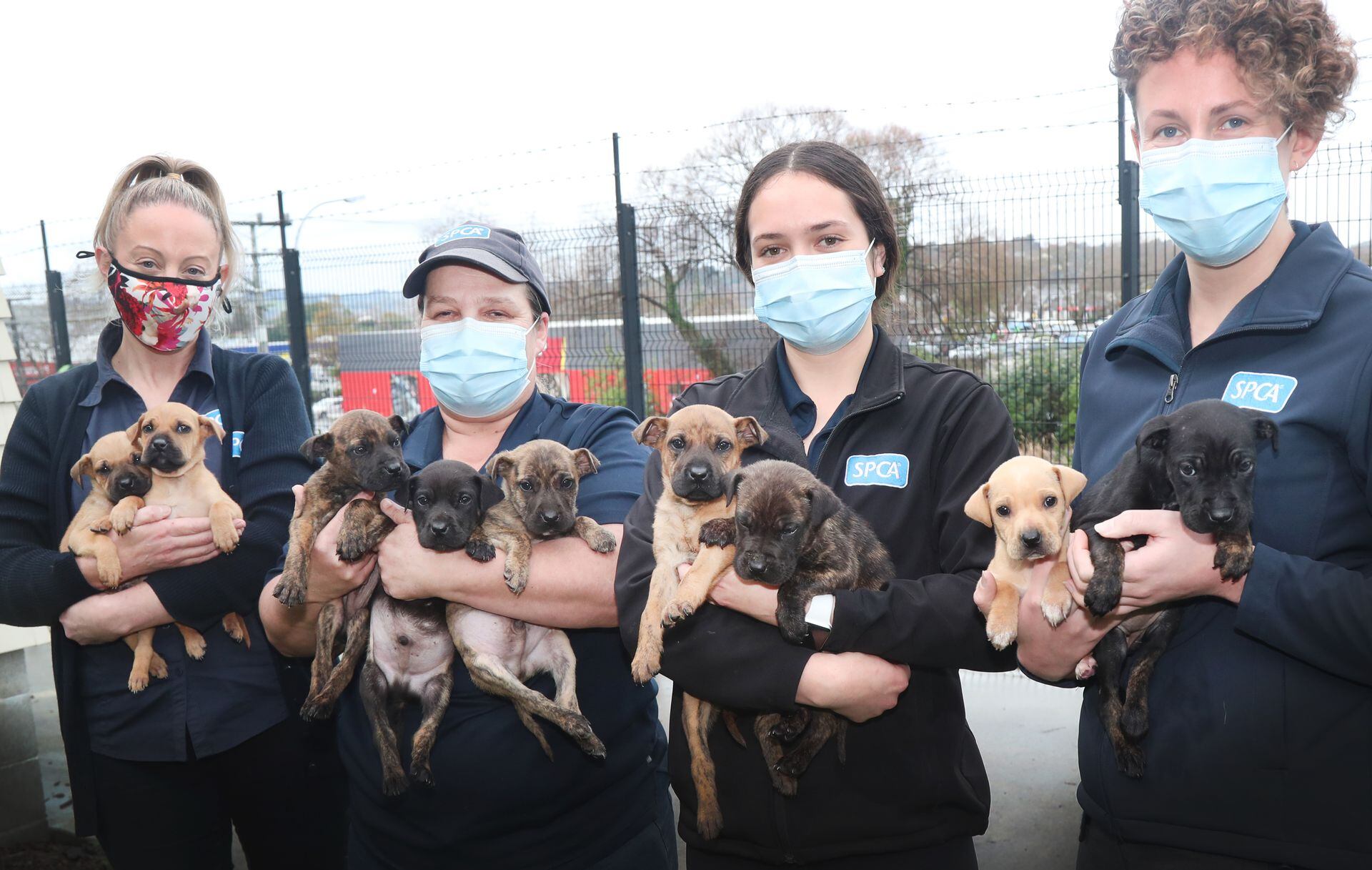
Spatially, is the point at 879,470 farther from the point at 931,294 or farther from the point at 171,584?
the point at 931,294

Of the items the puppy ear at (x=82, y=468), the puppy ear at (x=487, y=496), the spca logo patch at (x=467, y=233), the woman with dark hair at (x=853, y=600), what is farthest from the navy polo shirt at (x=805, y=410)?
the puppy ear at (x=82, y=468)

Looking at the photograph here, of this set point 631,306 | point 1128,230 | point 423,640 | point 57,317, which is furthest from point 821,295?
point 57,317

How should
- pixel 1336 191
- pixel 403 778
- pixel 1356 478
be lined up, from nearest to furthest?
1. pixel 1356 478
2. pixel 403 778
3. pixel 1336 191

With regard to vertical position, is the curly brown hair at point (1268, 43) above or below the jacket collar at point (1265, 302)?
above

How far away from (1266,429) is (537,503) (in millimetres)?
2476

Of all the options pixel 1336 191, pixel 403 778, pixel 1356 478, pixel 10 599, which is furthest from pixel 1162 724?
pixel 1336 191

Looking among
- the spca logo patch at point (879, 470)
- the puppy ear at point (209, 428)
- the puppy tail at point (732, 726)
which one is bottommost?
the puppy tail at point (732, 726)

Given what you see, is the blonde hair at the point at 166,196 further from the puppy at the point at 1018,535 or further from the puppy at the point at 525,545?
the puppy at the point at 1018,535

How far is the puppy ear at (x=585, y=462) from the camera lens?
146 inches

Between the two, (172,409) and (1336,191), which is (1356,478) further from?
(1336,191)

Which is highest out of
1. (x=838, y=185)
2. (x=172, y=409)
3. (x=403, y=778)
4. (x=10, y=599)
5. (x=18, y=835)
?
(x=838, y=185)

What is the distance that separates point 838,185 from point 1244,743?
205 cm

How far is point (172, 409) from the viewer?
3.95 metres

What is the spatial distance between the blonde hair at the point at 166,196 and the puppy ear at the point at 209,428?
2.32 ft
